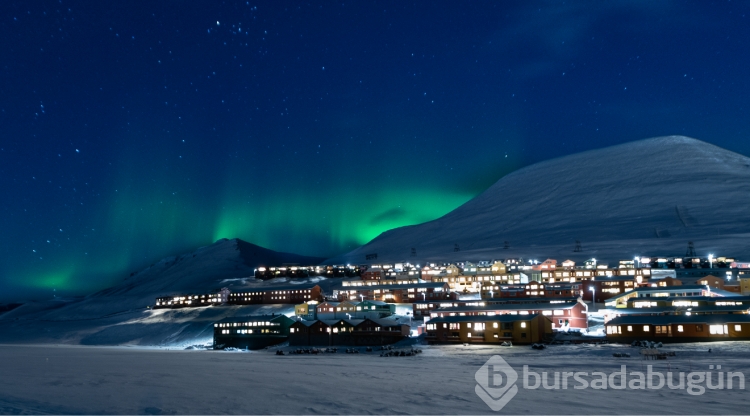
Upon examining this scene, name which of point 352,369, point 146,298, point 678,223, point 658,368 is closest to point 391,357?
point 352,369

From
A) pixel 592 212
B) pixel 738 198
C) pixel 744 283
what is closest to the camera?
pixel 744 283

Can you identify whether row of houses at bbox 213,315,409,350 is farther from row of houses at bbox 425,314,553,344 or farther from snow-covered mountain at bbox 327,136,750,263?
snow-covered mountain at bbox 327,136,750,263

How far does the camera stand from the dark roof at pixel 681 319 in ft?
183

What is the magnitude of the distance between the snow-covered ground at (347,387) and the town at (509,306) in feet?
23.9

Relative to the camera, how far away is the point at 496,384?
103 feet

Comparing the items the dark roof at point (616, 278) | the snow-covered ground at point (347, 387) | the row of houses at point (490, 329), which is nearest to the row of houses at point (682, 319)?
the snow-covered ground at point (347, 387)

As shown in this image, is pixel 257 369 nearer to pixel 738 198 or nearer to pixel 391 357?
pixel 391 357

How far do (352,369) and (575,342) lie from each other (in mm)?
25716

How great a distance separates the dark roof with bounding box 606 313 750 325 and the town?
9 cm

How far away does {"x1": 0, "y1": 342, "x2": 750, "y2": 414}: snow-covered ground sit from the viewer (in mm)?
26047

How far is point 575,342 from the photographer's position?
58.1 metres

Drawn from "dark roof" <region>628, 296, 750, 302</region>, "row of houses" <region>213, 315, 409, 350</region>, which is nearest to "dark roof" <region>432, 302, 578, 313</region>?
"row of houses" <region>213, 315, 409, 350</region>

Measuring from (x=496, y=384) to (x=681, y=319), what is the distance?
113ft

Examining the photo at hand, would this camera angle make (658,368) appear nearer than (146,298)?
Yes
